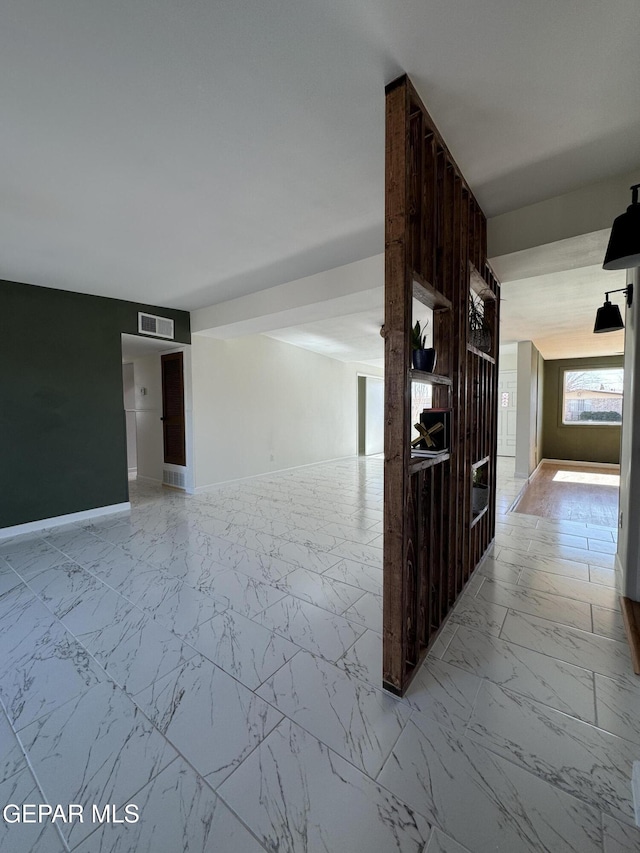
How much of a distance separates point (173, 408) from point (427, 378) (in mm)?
4643

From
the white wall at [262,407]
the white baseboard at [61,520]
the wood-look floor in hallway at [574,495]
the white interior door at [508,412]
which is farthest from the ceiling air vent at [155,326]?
the white interior door at [508,412]

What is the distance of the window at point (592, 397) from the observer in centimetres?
730

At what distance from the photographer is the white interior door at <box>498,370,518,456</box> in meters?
8.05

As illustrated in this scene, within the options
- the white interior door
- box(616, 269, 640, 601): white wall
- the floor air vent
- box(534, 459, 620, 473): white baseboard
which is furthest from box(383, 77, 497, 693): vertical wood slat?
box(534, 459, 620, 473): white baseboard

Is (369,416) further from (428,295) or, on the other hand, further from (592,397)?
(428,295)

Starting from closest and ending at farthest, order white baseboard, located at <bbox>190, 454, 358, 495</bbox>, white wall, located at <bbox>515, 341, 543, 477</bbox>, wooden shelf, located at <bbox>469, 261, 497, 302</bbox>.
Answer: wooden shelf, located at <bbox>469, 261, 497, 302</bbox> → white baseboard, located at <bbox>190, 454, 358, 495</bbox> → white wall, located at <bbox>515, 341, 543, 477</bbox>

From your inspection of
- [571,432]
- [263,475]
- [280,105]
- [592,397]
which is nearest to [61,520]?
[263,475]

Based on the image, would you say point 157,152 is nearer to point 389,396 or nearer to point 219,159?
point 219,159

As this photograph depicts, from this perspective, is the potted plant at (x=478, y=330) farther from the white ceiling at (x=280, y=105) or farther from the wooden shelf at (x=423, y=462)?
the wooden shelf at (x=423, y=462)

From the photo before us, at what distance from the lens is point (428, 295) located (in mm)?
1761

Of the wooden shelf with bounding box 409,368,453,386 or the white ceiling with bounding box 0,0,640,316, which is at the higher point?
the white ceiling with bounding box 0,0,640,316

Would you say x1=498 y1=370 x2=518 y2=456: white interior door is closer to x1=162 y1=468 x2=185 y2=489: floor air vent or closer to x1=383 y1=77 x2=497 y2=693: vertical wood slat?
x1=383 y1=77 x2=497 y2=693: vertical wood slat

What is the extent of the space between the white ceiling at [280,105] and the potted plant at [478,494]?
79.5 inches

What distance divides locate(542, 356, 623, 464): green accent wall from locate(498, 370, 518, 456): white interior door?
2.52 ft
